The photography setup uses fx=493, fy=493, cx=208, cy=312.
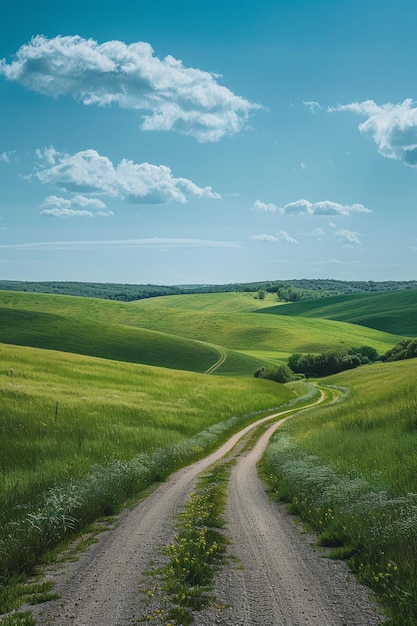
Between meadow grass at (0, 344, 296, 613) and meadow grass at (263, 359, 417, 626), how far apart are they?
570 cm

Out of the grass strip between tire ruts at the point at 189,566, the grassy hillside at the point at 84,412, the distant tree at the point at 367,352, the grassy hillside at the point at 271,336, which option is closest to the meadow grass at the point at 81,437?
the grassy hillside at the point at 84,412

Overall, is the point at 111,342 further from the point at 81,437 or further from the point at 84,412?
the point at 81,437

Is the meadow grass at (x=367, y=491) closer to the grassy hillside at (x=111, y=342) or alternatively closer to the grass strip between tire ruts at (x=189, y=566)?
the grass strip between tire ruts at (x=189, y=566)

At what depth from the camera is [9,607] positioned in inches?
324

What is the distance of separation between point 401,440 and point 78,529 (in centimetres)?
1219

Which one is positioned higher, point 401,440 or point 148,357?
point 401,440

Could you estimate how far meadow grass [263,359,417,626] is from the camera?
8.81 m

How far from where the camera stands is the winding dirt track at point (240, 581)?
25.2ft

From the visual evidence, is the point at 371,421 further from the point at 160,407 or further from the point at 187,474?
the point at 160,407

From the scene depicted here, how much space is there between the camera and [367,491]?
1349 cm

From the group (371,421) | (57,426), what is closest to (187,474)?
(57,426)

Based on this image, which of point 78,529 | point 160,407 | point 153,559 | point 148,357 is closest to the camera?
point 153,559

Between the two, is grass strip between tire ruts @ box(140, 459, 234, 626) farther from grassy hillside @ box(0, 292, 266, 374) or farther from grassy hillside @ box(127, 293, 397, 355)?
grassy hillside @ box(127, 293, 397, 355)

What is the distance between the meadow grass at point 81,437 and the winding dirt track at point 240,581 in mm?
1214
